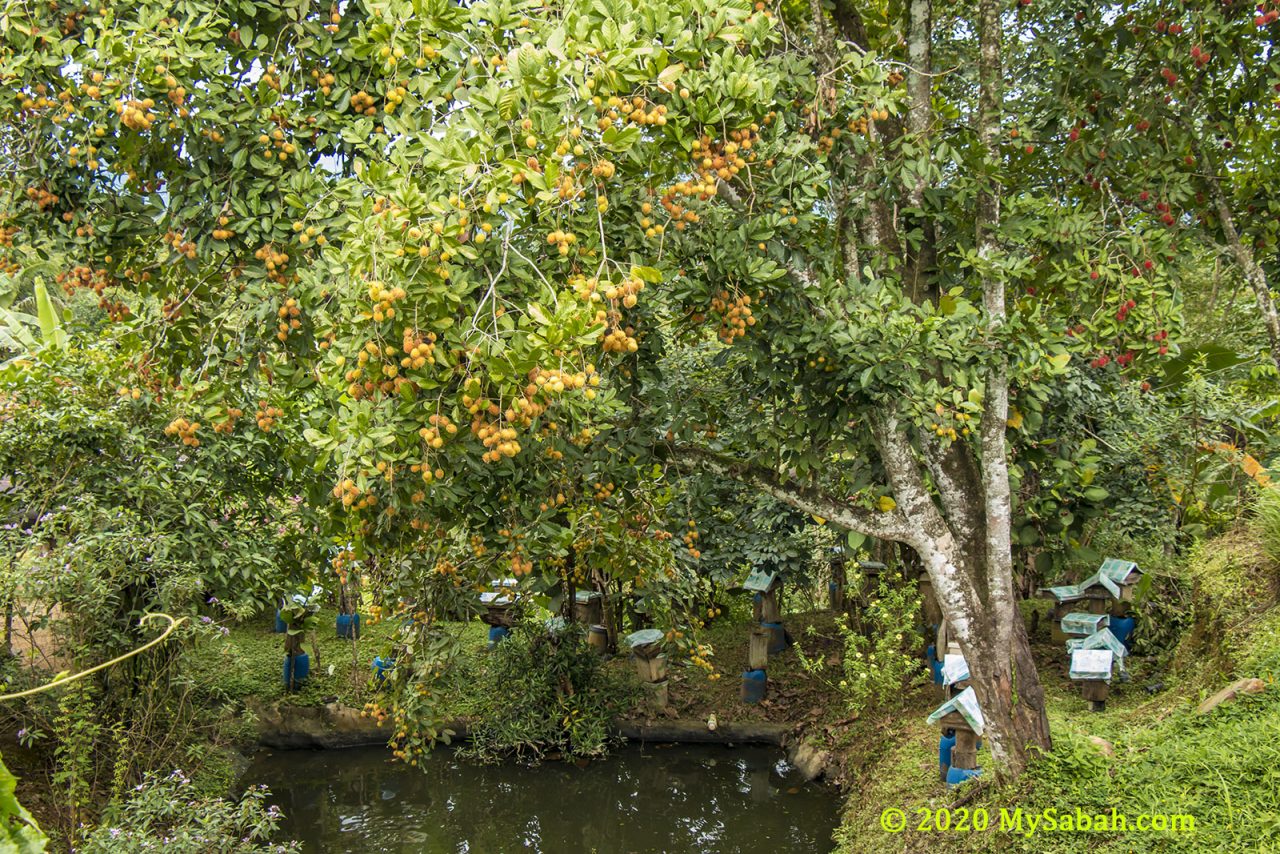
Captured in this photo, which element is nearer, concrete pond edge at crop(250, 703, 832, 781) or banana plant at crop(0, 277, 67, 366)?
banana plant at crop(0, 277, 67, 366)

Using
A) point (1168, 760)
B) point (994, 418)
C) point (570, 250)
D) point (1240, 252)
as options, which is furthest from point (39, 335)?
point (1240, 252)

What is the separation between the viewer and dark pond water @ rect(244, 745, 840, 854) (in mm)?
5223

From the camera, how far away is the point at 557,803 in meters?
5.70

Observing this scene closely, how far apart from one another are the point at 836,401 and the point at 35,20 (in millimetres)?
3066

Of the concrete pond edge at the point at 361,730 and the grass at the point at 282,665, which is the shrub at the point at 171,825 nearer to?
the grass at the point at 282,665

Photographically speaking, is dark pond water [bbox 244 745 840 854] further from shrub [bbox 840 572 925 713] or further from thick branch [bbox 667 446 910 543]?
thick branch [bbox 667 446 910 543]

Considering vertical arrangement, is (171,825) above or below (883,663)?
below

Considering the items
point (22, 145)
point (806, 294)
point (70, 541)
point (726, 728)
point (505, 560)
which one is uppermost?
point (22, 145)

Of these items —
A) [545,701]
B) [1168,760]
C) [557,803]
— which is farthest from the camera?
[545,701]

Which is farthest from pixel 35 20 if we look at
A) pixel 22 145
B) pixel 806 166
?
pixel 806 166

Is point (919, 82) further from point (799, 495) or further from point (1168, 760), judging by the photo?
point (1168, 760)

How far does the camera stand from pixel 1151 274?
3.65 metres

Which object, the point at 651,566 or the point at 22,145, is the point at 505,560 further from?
the point at 22,145

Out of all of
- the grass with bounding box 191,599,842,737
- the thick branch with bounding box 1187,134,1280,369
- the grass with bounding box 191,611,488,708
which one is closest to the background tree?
the thick branch with bounding box 1187,134,1280,369
